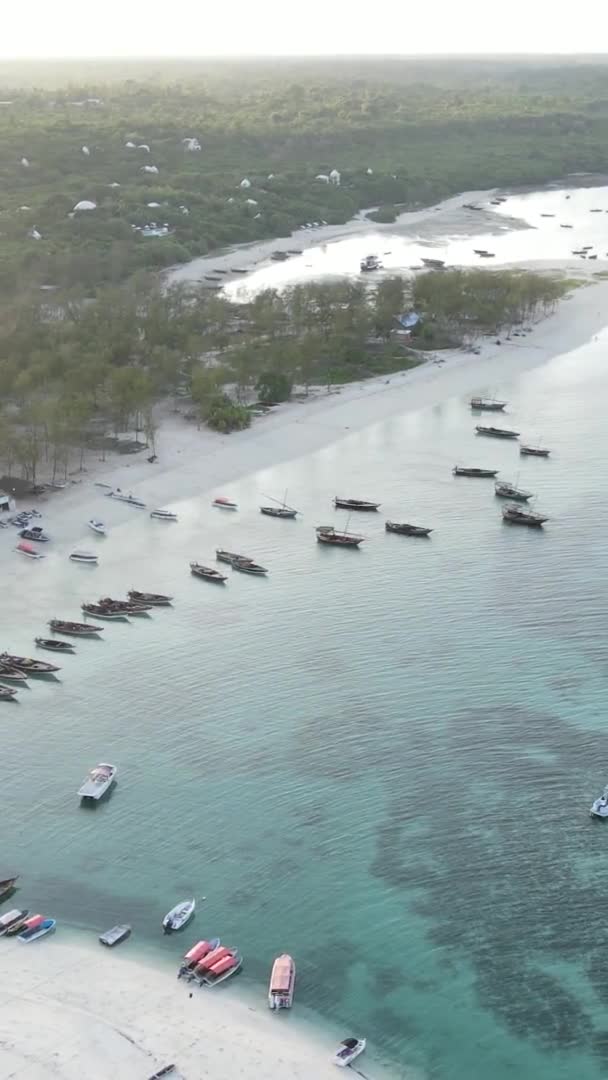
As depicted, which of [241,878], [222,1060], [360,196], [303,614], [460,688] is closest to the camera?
[222,1060]

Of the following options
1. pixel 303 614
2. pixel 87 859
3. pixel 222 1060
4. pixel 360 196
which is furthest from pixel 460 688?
pixel 360 196

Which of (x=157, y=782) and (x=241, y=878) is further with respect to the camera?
(x=157, y=782)

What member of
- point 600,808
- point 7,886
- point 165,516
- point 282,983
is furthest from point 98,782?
point 165,516

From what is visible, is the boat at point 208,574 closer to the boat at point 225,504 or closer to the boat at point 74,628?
the boat at point 74,628

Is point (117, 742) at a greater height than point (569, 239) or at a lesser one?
lesser

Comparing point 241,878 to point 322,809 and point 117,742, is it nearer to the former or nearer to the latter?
point 322,809

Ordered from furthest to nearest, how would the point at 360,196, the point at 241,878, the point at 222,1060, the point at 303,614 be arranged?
the point at 360,196 → the point at 303,614 → the point at 241,878 → the point at 222,1060

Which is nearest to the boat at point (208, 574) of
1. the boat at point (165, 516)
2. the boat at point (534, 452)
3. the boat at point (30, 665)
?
the boat at point (165, 516)

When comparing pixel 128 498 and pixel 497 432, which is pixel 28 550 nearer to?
pixel 128 498
